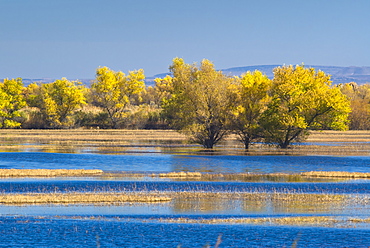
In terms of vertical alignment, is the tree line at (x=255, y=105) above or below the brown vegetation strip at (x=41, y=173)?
above

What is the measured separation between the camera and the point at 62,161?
54.0 metres

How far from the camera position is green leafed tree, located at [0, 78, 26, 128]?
109950 mm

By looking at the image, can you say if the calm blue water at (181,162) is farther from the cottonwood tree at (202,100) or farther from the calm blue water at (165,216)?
the cottonwood tree at (202,100)

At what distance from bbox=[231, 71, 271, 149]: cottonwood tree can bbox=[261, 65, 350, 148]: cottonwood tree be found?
0.82 m

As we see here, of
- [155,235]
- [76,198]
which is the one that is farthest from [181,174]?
[155,235]

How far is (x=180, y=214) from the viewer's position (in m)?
27.3

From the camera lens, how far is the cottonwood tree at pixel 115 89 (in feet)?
398

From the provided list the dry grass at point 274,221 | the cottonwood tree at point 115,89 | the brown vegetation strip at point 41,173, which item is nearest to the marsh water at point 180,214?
the dry grass at point 274,221

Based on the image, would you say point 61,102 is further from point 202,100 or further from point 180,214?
point 180,214

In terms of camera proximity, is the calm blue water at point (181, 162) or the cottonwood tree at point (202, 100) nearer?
the calm blue water at point (181, 162)

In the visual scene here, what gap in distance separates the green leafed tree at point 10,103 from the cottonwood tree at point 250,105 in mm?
51321

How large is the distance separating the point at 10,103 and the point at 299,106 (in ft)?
192

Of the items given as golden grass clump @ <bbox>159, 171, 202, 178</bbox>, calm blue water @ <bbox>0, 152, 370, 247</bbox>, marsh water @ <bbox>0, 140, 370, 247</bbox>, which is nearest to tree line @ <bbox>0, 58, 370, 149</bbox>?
marsh water @ <bbox>0, 140, 370, 247</bbox>

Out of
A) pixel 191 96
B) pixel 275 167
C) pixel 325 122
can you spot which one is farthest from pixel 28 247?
pixel 325 122
